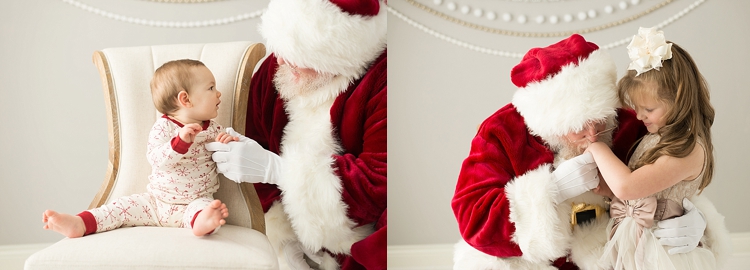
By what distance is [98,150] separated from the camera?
1.70m

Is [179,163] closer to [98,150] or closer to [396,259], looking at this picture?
[98,150]

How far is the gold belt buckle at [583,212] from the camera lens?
1.35 meters

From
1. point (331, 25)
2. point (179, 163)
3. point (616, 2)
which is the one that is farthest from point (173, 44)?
point (616, 2)

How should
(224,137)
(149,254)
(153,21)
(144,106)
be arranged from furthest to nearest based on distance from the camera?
(153,21) < (144,106) < (224,137) < (149,254)

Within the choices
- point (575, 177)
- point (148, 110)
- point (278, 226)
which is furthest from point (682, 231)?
point (148, 110)

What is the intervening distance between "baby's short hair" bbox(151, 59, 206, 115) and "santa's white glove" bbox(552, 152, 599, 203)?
0.99 m

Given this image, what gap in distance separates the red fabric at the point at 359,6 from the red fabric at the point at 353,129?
135 millimetres

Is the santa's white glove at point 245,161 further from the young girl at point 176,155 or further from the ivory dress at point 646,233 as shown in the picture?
the ivory dress at point 646,233

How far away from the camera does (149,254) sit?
1.24m

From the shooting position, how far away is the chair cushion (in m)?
1.23

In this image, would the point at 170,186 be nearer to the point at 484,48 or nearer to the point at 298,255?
the point at 298,255

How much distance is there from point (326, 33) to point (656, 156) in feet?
2.97

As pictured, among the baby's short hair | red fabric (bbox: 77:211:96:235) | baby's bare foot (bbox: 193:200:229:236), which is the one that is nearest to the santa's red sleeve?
baby's bare foot (bbox: 193:200:229:236)

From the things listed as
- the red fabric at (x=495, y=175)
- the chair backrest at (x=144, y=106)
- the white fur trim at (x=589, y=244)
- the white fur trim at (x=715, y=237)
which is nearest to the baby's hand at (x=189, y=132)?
the chair backrest at (x=144, y=106)
